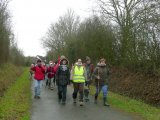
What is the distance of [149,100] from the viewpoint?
15711mm

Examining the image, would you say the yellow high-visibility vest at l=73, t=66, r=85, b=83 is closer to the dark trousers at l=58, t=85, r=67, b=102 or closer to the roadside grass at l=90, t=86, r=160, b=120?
the dark trousers at l=58, t=85, r=67, b=102

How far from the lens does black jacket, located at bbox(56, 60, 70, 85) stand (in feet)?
47.1

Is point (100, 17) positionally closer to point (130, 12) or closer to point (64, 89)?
point (130, 12)

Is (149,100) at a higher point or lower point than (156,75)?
lower

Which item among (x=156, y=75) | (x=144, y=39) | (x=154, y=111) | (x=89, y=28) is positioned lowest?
(x=154, y=111)

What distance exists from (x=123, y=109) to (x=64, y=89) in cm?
275

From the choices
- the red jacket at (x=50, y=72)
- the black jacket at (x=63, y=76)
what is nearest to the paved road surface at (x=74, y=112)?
the black jacket at (x=63, y=76)

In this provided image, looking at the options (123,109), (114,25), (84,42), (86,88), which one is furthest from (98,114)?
(84,42)

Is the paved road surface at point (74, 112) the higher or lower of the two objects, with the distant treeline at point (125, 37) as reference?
lower

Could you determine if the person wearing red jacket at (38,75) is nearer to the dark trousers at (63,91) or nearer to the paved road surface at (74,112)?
the paved road surface at (74,112)

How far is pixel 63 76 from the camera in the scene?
1440 cm

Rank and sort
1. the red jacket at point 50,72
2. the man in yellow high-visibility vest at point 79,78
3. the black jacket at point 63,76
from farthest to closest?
the red jacket at point 50,72 < the black jacket at point 63,76 < the man in yellow high-visibility vest at point 79,78

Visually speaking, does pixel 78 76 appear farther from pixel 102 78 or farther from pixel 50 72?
pixel 50 72

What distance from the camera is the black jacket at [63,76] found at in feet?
47.1
